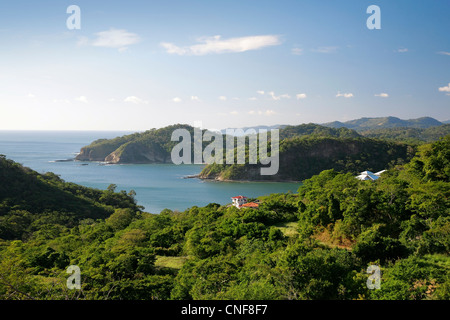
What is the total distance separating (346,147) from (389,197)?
2294 inches

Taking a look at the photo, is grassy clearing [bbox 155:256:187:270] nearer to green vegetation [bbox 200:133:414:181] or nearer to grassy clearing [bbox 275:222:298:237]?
grassy clearing [bbox 275:222:298:237]

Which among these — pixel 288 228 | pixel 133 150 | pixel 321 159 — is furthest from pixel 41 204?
pixel 133 150

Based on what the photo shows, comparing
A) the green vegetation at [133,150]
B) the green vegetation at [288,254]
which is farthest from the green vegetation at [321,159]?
the green vegetation at [288,254]

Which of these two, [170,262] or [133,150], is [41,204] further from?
[133,150]

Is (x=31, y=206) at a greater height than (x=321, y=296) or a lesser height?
lesser

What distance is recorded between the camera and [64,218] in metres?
27.3

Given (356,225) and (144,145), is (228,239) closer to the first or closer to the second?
(356,225)

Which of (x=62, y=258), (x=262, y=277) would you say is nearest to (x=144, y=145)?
(x=62, y=258)

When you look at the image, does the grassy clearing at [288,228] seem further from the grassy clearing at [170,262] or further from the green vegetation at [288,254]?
the grassy clearing at [170,262]

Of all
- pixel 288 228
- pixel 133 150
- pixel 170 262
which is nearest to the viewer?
pixel 170 262

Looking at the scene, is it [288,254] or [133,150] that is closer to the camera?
[288,254]

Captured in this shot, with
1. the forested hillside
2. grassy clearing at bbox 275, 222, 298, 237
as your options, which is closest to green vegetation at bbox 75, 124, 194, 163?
the forested hillside

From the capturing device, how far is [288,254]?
7.18m

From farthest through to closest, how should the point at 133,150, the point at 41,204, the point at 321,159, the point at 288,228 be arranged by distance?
1. the point at 133,150
2. the point at 321,159
3. the point at 41,204
4. the point at 288,228
